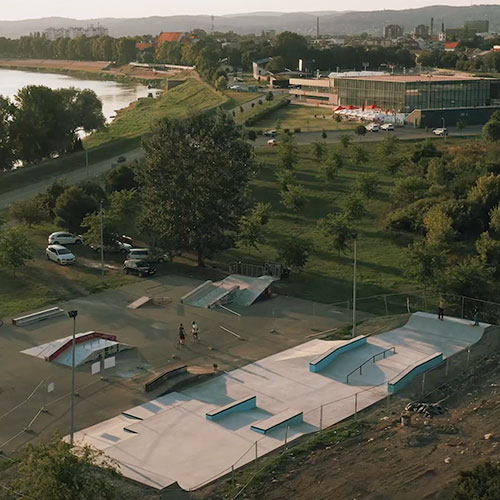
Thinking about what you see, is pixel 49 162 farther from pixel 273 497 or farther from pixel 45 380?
pixel 273 497

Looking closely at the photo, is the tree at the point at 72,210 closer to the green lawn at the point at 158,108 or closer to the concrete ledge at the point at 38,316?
the concrete ledge at the point at 38,316

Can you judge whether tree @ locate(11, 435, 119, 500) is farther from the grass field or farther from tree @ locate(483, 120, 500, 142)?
tree @ locate(483, 120, 500, 142)

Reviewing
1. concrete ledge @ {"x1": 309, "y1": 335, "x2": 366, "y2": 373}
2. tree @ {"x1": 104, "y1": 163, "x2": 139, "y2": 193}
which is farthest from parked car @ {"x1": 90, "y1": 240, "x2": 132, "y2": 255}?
concrete ledge @ {"x1": 309, "y1": 335, "x2": 366, "y2": 373}

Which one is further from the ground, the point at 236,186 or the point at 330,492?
the point at 236,186

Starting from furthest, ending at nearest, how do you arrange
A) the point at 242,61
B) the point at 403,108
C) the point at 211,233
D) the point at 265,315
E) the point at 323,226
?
the point at 242,61
the point at 403,108
the point at 323,226
the point at 211,233
the point at 265,315

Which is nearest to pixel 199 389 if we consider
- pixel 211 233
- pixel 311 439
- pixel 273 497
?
pixel 311 439
